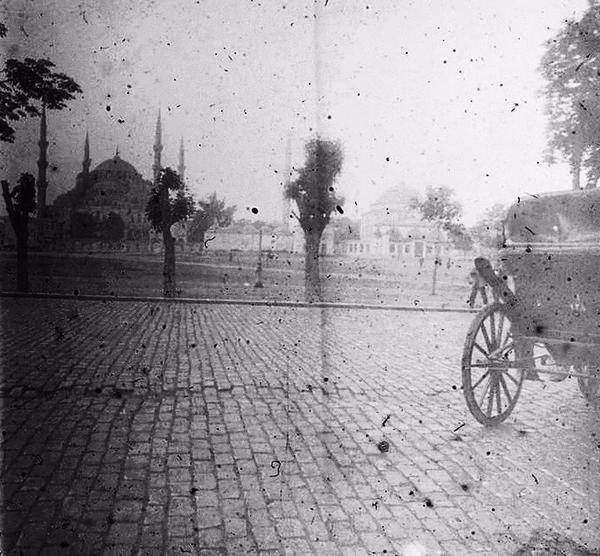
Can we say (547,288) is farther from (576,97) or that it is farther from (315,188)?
(315,188)

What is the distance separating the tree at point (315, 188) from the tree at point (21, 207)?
10.0 metres

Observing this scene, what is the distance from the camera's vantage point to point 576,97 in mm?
15852

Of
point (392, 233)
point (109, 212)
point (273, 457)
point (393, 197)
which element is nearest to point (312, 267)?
point (273, 457)

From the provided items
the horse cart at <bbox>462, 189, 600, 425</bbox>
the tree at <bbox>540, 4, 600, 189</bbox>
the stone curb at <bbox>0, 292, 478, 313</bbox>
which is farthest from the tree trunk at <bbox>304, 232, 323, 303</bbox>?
the horse cart at <bbox>462, 189, 600, 425</bbox>

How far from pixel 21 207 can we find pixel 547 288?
573 inches

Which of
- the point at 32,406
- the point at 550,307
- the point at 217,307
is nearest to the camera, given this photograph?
the point at 550,307

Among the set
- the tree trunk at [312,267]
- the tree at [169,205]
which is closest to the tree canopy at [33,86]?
the tree at [169,205]

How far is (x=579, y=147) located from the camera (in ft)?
54.0

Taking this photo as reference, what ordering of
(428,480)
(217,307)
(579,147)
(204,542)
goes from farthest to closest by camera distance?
(579,147) → (217,307) → (428,480) → (204,542)

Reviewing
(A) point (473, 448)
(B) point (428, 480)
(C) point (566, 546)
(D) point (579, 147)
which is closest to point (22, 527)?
(B) point (428, 480)

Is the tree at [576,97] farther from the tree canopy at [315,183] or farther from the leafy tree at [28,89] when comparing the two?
the leafy tree at [28,89]

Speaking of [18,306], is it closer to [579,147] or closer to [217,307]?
[217,307]

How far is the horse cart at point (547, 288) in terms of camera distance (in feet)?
12.7

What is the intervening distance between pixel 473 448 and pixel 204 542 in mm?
2411
